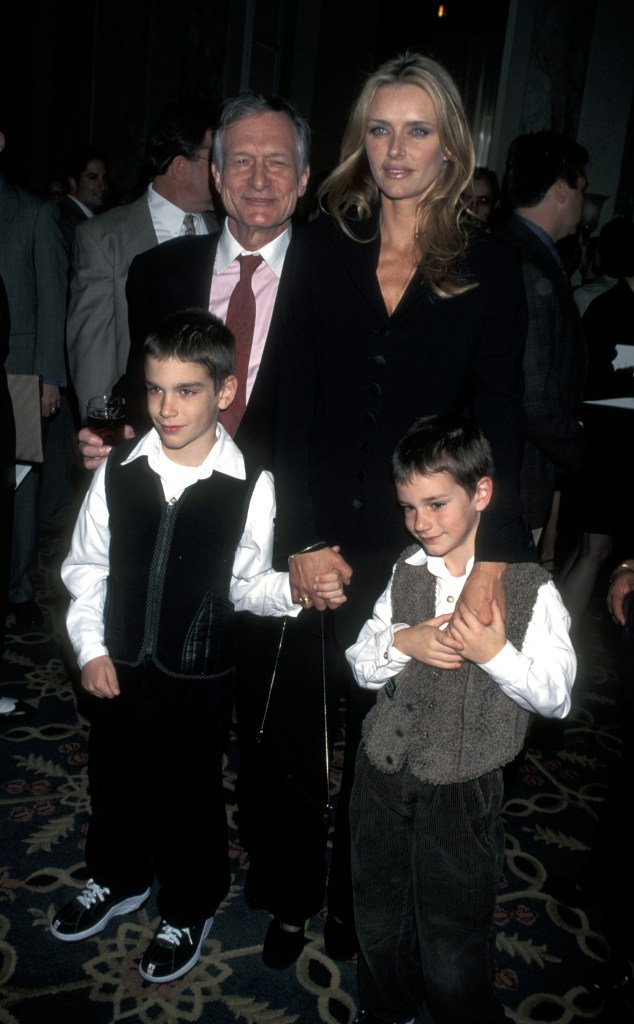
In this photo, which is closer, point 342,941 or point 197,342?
point 197,342

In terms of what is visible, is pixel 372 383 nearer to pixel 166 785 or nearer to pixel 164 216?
pixel 166 785

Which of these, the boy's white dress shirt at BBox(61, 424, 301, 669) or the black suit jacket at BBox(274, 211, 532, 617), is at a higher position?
the black suit jacket at BBox(274, 211, 532, 617)

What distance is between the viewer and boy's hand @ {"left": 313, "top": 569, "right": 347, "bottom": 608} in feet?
5.49

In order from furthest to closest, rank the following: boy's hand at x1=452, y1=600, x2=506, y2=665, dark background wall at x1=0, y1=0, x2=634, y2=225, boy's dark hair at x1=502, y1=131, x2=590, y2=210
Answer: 1. dark background wall at x1=0, y1=0, x2=634, y2=225
2. boy's dark hair at x1=502, y1=131, x2=590, y2=210
3. boy's hand at x1=452, y1=600, x2=506, y2=665

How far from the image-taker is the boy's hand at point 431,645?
151cm

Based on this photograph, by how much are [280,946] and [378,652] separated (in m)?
0.90

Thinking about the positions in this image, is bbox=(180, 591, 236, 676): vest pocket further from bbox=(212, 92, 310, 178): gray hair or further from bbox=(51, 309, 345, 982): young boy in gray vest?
bbox=(212, 92, 310, 178): gray hair

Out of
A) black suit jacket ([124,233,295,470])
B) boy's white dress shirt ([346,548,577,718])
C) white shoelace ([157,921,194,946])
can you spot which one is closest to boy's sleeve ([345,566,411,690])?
boy's white dress shirt ([346,548,577,718])

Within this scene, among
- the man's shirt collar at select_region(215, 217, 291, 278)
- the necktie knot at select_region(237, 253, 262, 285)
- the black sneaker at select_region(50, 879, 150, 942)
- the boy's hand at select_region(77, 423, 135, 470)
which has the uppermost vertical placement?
the man's shirt collar at select_region(215, 217, 291, 278)

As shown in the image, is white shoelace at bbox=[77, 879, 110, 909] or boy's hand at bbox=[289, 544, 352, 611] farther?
white shoelace at bbox=[77, 879, 110, 909]

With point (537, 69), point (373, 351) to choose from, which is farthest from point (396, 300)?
point (537, 69)

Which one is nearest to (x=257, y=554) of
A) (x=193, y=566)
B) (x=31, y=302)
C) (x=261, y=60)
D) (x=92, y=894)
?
(x=193, y=566)

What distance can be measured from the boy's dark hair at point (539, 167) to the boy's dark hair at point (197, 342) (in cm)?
131

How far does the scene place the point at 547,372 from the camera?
93.5 inches
